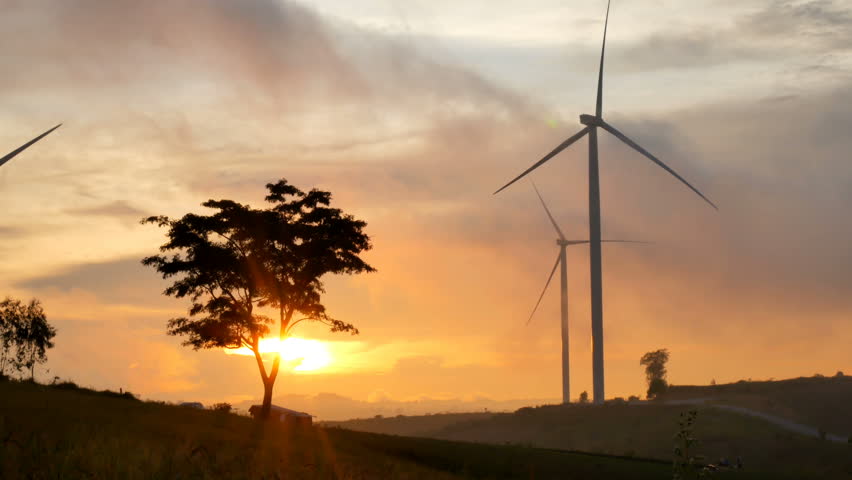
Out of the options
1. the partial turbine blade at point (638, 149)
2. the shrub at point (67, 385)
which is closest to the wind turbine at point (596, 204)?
the partial turbine blade at point (638, 149)

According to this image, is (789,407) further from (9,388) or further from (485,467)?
(9,388)

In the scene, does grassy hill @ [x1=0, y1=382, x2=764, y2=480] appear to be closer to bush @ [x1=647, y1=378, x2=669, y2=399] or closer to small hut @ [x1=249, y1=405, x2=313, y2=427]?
small hut @ [x1=249, y1=405, x2=313, y2=427]

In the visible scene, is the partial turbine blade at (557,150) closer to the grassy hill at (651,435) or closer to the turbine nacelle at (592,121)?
the turbine nacelle at (592,121)

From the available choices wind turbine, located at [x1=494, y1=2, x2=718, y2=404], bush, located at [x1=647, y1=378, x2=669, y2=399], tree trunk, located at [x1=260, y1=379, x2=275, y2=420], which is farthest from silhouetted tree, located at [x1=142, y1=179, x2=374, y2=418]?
bush, located at [x1=647, y1=378, x2=669, y2=399]

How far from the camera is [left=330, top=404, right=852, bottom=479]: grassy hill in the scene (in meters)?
85.9

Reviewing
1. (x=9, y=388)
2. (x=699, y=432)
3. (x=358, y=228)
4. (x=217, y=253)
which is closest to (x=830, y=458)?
(x=699, y=432)

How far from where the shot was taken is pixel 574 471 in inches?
2360

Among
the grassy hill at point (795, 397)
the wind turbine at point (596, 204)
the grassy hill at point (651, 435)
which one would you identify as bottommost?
the grassy hill at point (651, 435)

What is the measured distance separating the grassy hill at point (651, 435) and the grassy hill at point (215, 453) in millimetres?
13963

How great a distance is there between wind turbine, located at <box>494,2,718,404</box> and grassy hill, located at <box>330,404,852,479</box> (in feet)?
21.5

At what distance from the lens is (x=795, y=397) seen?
138 m

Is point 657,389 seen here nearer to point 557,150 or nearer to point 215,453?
point 557,150

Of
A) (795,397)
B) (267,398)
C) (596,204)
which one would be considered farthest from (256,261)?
(795,397)

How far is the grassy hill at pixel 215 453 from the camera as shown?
40.3ft
